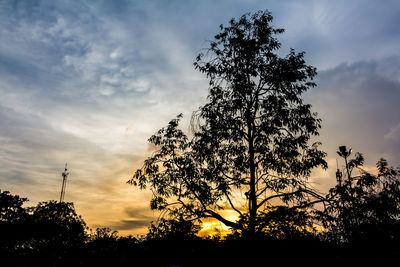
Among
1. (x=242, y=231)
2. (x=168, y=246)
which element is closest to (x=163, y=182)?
(x=168, y=246)

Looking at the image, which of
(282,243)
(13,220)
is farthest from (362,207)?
(13,220)

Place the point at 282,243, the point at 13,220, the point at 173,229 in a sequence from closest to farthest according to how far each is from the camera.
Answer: the point at 282,243, the point at 173,229, the point at 13,220

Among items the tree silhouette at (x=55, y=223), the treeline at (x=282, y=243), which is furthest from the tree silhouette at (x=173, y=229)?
the tree silhouette at (x=55, y=223)

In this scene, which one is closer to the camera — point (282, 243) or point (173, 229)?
point (282, 243)

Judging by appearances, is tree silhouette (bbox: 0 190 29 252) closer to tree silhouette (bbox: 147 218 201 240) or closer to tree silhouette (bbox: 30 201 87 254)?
tree silhouette (bbox: 30 201 87 254)

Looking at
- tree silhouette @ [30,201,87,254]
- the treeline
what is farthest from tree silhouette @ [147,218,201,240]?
tree silhouette @ [30,201,87,254]

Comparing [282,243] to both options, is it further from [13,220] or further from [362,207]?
[13,220]

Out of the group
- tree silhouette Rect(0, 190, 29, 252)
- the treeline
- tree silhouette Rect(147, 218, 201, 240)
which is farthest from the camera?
tree silhouette Rect(0, 190, 29, 252)

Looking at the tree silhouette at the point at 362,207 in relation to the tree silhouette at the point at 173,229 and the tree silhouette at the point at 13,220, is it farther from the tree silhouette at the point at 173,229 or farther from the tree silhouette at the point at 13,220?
the tree silhouette at the point at 13,220

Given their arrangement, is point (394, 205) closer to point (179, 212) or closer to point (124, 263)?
point (179, 212)

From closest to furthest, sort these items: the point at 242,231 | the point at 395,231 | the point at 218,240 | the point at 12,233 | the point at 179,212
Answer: the point at 395,231 < the point at 218,240 < the point at 242,231 < the point at 179,212 < the point at 12,233

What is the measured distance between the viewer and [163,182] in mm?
16766

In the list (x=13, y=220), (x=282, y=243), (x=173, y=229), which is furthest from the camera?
(x=13, y=220)

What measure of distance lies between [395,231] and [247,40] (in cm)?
1271
